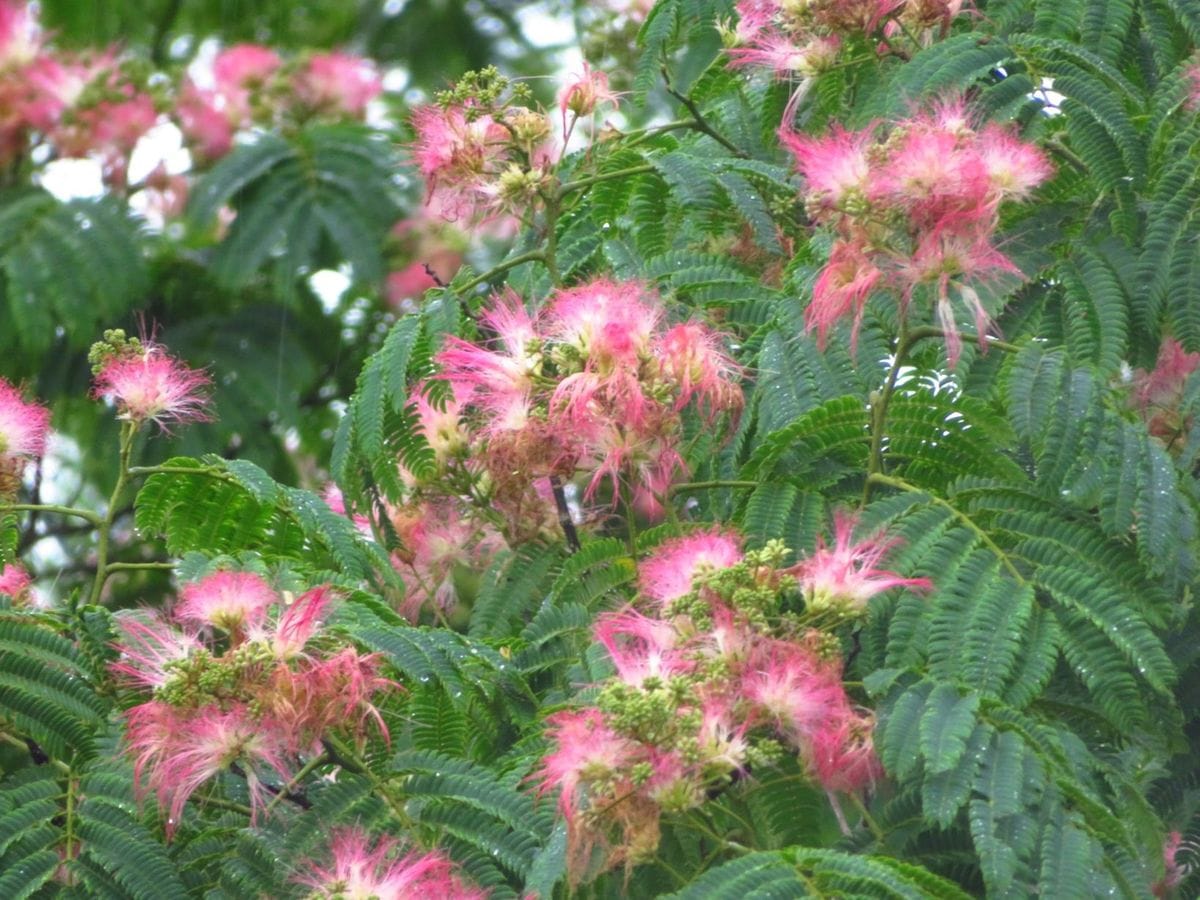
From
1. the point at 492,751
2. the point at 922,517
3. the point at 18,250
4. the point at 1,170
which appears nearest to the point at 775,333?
the point at 922,517

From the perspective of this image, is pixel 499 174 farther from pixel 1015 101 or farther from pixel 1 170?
pixel 1 170

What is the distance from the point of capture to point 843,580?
3.45m

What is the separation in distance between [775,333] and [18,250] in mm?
3204

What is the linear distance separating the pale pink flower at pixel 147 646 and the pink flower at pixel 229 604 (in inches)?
1.8

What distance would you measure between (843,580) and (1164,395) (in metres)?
1.23

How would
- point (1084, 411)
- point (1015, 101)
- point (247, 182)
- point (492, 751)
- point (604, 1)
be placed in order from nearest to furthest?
1. point (1084, 411)
2. point (492, 751)
3. point (1015, 101)
4. point (604, 1)
5. point (247, 182)

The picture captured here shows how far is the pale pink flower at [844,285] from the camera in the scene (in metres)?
3.71

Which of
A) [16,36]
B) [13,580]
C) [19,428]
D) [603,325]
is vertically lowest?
[16,36]

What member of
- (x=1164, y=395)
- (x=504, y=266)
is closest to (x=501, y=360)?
(x=504, y=266)

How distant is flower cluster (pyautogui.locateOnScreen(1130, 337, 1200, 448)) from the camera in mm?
4302

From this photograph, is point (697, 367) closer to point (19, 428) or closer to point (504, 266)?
point (504, 266)

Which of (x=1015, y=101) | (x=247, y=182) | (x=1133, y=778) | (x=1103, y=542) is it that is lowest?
A: (x=247, y=182)

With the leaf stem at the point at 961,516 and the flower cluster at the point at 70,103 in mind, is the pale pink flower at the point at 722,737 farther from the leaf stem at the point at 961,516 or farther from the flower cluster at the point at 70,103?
the flower cluster at the point at 70,103

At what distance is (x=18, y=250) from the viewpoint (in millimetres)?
6484
